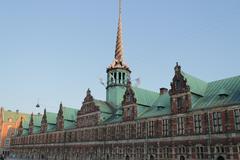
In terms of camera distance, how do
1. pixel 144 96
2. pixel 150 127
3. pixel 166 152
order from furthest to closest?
1. pixel 144 96
2. pixel 150 127
3. pixel 166 152

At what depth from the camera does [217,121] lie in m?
39.5

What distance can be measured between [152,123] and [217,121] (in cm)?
1348

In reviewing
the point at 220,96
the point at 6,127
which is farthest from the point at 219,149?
the point at 6,127

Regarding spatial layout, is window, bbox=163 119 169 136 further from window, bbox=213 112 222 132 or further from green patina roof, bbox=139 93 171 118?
window, bbox=213 112 222 132

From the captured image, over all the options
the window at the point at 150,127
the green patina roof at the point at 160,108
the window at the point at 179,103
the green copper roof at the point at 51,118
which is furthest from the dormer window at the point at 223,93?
the green copper roof at the point at 51,118

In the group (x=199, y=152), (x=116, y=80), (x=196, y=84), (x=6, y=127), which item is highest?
(x=116, y=80)

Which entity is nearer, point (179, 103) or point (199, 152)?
point (199, 152)

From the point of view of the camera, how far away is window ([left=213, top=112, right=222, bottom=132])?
3894 centimetres

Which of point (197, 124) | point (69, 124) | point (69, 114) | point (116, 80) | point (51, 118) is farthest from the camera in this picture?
point (51, 118)

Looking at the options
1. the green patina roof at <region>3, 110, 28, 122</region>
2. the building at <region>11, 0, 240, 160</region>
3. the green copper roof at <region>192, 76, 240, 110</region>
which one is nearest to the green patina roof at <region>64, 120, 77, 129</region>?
the building at <region>11, 0, 240, 160</region>

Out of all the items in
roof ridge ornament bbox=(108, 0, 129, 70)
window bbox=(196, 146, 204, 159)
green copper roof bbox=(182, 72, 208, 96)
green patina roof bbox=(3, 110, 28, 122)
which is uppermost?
roof ridge ornament bbox=(108, 0, 129, 70)

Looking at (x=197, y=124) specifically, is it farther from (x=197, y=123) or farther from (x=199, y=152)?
(x=199, y=152)

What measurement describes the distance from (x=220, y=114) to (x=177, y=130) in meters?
7.94

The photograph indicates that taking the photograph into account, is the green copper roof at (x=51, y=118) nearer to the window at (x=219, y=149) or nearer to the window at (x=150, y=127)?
the window at (x=150, y=127)
